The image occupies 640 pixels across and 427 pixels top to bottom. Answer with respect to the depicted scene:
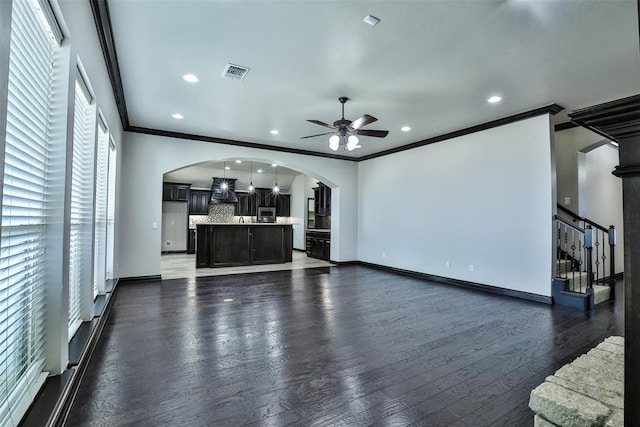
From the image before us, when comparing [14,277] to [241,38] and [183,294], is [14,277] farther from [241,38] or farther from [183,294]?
[183,294]

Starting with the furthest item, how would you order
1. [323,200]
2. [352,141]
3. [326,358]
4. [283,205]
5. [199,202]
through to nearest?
[283,205], [199,202], [323,200], [352,141], [326,358]

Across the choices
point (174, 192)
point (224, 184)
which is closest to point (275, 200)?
point (224, 184)

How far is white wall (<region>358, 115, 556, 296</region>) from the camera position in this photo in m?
4.81

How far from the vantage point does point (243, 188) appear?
40.1ft

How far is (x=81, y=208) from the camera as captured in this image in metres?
2.78

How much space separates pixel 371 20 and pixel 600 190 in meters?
6.50

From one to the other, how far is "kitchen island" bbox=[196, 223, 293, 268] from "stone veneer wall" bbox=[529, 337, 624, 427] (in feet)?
23.1

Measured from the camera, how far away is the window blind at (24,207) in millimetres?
1384

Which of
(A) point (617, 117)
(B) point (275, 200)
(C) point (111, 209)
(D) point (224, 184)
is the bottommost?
(C) point (111, 209)

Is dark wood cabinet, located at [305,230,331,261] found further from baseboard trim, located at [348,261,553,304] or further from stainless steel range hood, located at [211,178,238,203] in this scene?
stainless steel range hood, located at [211,178,238,203]

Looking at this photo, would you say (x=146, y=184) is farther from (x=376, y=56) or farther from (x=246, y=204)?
(x=246, y=204)

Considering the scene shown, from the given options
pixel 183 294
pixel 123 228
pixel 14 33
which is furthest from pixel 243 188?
pixel 14 33

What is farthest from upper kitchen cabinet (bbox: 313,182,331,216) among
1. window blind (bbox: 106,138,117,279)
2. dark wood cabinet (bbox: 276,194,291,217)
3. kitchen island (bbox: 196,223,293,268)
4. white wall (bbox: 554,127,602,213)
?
window blind (bbox: 106,138,117,279)

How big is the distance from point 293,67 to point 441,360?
3373 mm
